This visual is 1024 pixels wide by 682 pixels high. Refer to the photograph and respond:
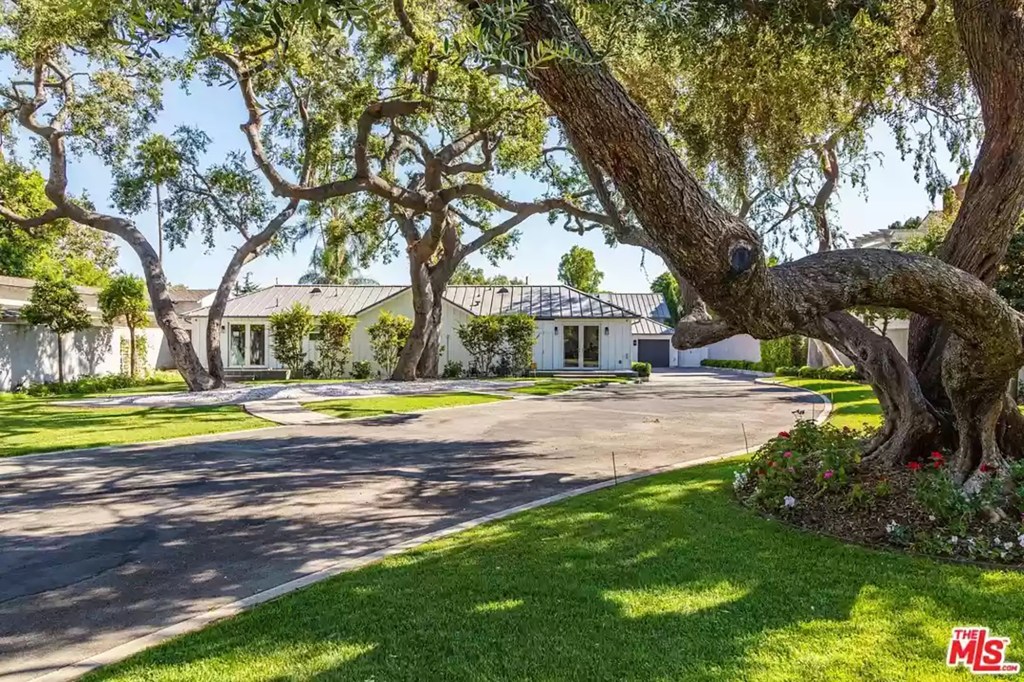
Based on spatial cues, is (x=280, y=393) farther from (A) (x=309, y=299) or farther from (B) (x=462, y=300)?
(B) (x=462, y=300)

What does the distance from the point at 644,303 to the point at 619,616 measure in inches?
1692

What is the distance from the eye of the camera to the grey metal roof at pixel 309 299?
32.2m

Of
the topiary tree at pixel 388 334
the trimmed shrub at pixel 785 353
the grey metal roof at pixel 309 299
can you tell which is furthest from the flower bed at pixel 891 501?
the grey metal roof at pixel 309 299

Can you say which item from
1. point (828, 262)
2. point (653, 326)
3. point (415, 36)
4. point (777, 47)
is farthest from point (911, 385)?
point (653, 326)

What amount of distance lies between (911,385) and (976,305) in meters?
1.77

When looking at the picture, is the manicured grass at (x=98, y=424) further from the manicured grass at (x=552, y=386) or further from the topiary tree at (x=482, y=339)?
the topiary tree at (x=482, y=339)

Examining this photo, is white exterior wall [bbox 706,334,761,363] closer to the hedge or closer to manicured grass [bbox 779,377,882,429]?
the hedge

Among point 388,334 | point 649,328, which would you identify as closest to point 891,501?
point 388,334

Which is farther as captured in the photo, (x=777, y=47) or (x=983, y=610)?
(x=777, y=47)

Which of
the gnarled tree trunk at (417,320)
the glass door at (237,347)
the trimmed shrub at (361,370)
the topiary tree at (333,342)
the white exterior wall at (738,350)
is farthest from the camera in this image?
the white exterior wall at (738,350)

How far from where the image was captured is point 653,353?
1790 inches

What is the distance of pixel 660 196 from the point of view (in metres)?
3.90

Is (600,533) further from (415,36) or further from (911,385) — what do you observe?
(415,36)

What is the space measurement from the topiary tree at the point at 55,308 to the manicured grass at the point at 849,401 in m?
23.1
